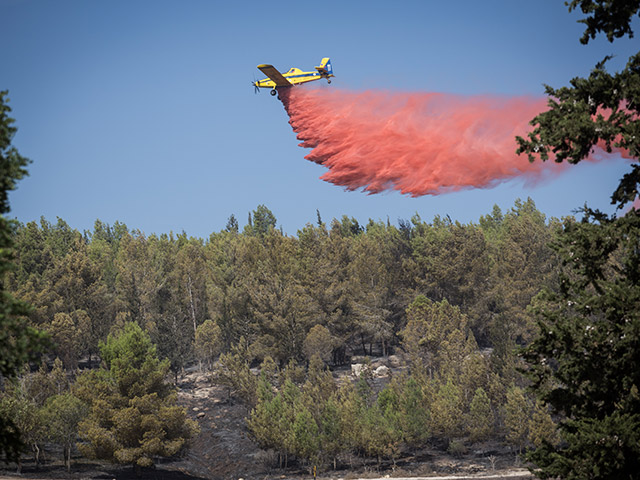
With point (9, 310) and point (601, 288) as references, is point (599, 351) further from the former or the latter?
point (9, 310)

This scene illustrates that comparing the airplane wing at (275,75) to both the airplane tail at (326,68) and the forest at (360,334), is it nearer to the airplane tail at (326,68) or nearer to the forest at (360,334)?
the airplane tail at (326,68)

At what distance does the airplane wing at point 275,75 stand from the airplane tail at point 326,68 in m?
2.27

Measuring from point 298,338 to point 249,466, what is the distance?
19722 millimetres

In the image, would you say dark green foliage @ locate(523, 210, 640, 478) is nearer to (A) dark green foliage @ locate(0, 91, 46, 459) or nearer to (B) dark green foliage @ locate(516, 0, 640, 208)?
(B) dark green foliage @ locate(516, 0, 640, 208)

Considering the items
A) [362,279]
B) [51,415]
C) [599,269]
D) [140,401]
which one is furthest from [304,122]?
[362,279]

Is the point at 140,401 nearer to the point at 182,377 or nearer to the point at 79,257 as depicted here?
the point at 182,377

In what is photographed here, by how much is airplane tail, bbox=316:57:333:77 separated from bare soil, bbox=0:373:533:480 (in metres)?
28.0

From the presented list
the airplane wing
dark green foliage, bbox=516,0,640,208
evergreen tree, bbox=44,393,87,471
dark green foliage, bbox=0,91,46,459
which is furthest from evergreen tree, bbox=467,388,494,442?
dark green foliage, bbox=0,91,46,459

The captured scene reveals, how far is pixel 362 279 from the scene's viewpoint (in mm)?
94125

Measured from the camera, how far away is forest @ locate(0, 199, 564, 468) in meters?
56.7

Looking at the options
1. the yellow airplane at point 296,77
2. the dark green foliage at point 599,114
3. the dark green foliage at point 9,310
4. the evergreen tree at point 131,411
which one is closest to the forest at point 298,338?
the evergreen tree at point 131,411

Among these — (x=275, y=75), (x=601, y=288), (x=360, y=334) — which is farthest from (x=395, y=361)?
(x=601, y=288)

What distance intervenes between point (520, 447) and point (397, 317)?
110ft

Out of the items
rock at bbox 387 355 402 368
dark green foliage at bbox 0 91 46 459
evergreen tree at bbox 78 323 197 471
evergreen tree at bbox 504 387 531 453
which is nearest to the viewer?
dark green foliage at bbox 0 91 46 459
